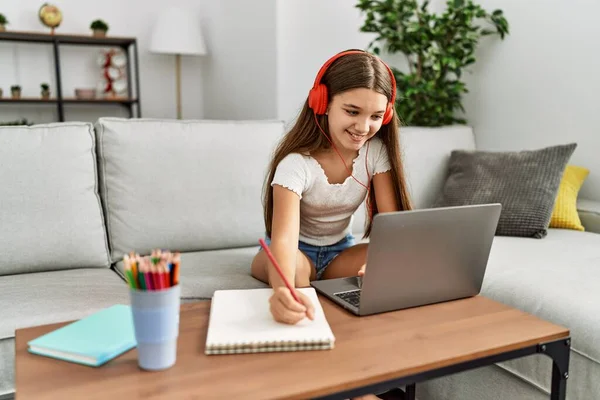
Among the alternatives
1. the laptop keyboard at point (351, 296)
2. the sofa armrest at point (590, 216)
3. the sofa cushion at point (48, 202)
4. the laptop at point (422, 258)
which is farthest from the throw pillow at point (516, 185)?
the sofa cushion at point (48, 202)

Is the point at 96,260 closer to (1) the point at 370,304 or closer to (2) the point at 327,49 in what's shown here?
(1) the point at 370,304

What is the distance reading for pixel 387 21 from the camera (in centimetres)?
262

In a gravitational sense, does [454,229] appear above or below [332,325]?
above

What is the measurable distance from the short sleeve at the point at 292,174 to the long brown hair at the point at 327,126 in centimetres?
3

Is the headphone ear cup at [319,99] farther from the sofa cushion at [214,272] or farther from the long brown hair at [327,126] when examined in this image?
the sofa cushion at [214,272]

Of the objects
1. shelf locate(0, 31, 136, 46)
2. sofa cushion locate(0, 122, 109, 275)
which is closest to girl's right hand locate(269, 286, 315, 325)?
sofa cushion locate(0, 122, 109, 275)

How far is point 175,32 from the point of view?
4074mm

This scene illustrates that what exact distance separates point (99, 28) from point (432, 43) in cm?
245

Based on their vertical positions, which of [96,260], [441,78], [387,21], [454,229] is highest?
[387,21]

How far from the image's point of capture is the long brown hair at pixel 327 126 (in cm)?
131

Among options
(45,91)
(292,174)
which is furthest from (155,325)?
(45,91)

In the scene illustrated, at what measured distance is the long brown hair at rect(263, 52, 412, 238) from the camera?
1.31 metres

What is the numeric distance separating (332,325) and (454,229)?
11.3 inches

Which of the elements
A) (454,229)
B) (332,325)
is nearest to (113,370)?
(332,325)
